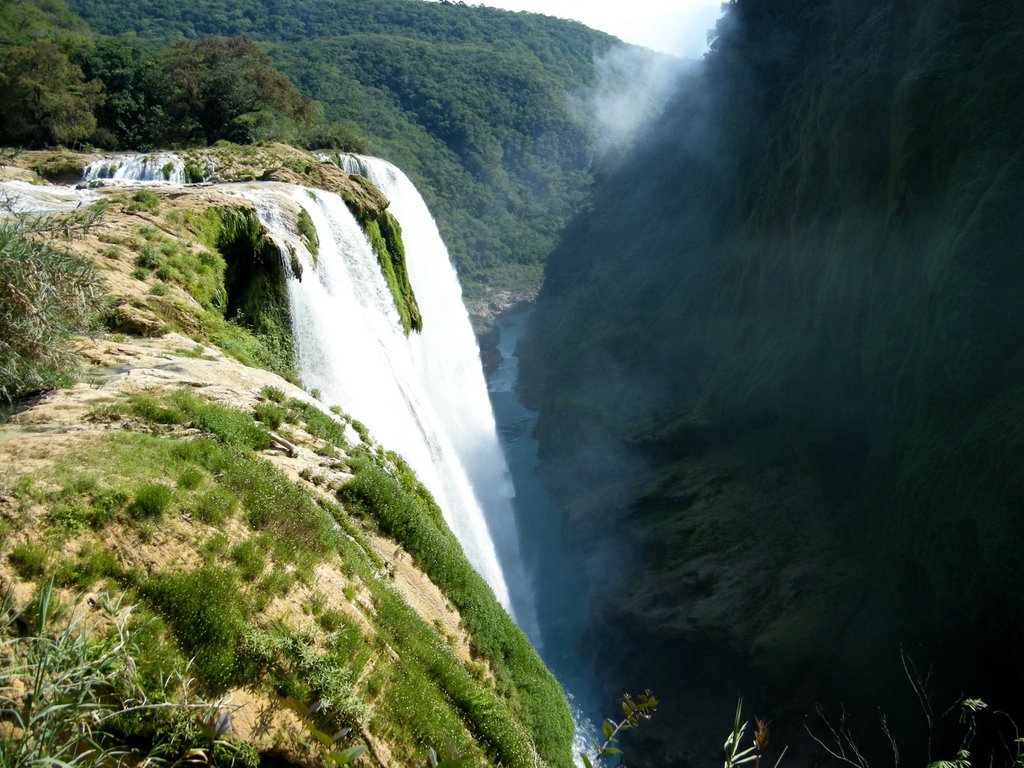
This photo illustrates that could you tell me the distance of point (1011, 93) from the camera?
15.3 metres

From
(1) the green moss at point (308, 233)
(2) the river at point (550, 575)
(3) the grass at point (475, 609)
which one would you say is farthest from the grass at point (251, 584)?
(2) the river at point (550, 575)

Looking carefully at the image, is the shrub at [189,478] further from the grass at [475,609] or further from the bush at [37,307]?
the grass at [475,609]

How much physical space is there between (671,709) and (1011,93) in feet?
55.9

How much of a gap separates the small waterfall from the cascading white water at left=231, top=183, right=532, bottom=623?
14.4 ft

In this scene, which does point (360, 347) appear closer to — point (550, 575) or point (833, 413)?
point (833, 413)

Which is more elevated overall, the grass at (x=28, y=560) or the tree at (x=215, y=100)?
the tree at (x=215, y=100)

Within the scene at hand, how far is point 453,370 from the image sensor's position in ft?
98.1

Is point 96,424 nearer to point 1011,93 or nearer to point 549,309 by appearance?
point 1011,93

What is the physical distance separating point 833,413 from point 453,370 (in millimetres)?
15191

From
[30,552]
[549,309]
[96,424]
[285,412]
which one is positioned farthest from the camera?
[549,309]

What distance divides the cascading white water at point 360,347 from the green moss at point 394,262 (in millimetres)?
624

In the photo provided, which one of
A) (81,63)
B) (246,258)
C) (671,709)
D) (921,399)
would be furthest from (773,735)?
(81,63)

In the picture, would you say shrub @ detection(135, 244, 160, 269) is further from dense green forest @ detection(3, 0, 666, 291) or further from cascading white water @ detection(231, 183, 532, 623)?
dense green forest @ detection(3, 0, 666, 291)

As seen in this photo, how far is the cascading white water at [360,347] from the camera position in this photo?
12.9 meters
